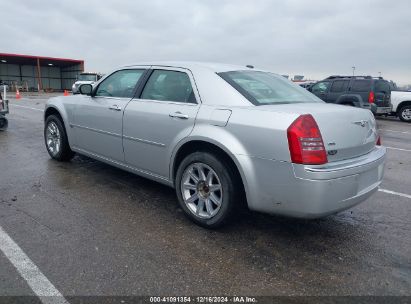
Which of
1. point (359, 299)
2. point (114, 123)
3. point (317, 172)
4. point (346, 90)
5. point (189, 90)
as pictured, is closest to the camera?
point (359, 299)

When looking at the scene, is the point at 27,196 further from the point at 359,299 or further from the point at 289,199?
the point at 359,299

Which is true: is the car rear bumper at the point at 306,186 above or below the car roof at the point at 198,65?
below

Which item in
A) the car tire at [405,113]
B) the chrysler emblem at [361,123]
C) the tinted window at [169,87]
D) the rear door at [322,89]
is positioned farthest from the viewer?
the car tire at [405,113]

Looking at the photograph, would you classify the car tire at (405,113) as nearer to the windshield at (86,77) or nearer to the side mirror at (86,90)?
the side mirror at (86,90)

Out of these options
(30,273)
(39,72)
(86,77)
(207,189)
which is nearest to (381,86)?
(207,189)

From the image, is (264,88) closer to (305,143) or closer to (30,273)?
(305,143)

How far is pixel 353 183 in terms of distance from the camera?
3014 millimetres

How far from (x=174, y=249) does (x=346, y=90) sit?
13.0 m

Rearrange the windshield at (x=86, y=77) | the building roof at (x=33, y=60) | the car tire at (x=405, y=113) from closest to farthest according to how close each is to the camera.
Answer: the car tire at (x=405, y=113)
the windshield at (x=86, y=77)
the building roof at (x=33, y=60)

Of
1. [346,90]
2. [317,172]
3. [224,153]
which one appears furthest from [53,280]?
[346,90]

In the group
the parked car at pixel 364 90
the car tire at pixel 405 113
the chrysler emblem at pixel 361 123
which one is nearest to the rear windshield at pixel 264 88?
the chrysler emblem at pixel 361 123

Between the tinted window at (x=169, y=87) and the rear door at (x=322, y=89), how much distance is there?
11.7m

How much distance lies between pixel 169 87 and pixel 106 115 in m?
1.04

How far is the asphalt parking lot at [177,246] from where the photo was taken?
101 inches
